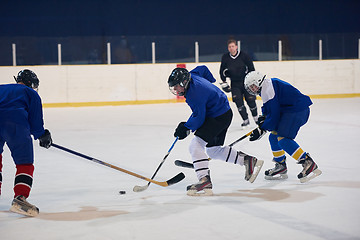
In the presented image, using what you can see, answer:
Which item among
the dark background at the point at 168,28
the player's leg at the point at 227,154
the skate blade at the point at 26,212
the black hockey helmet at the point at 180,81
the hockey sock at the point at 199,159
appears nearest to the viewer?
the skate blade at the point at 26,212

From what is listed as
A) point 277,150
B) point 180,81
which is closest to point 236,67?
point 277,150

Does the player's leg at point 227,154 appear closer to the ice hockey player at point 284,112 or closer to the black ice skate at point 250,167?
the black ice skate at point 250,167

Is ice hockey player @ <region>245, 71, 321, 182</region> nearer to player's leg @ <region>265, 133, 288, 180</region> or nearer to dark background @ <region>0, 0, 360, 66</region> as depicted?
→ player's leg @ <region>265, 133, 288, 180</region>

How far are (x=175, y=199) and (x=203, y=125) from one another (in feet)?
1.67

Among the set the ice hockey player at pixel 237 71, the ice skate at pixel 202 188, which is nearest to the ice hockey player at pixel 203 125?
the ice skate at pixel 202 188

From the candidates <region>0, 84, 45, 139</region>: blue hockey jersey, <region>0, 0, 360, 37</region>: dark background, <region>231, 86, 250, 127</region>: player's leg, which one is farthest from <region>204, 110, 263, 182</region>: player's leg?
<region>0, 0, 360, 37</region>: dark background

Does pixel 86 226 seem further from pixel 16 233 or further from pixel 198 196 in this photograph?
pixel 198 196

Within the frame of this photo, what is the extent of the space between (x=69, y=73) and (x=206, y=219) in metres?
7.23

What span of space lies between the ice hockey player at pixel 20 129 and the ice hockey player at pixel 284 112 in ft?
4.67

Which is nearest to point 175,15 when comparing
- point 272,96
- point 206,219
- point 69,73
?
point 69,73

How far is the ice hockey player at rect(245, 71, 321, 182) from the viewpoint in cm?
380

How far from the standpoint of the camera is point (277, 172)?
401 centimetres

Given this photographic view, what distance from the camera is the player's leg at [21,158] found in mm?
3096

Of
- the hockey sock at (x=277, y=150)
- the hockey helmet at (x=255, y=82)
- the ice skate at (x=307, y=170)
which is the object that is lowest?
the ice skate at (x=307, y=170)
